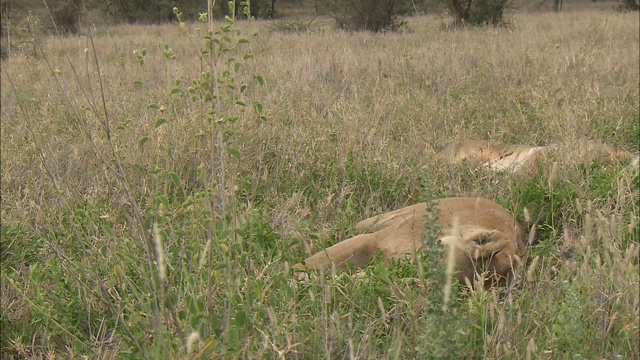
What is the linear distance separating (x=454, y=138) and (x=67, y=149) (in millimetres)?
2583

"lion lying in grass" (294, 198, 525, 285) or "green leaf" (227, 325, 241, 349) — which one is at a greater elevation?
"green leaf" (227, 325, 241, 349)

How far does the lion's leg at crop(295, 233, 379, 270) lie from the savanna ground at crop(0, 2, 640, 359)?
125mm

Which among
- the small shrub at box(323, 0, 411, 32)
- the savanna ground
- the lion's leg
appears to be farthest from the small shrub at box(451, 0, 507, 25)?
the lion's leg

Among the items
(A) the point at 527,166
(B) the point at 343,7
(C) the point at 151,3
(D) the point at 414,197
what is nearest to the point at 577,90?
(A) the point at 527,166

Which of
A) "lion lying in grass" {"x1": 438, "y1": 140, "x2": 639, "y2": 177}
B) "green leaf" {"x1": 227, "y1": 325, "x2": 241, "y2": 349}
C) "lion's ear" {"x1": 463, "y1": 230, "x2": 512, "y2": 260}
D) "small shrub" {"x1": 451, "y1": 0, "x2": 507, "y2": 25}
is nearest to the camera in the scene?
"green leaf" {"x1": 227, "y1": 325, "x2": 241, "y2": 349}

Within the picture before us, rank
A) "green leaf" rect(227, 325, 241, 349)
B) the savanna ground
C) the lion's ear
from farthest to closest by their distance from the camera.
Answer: the lion's ear < the savanna ground < "green leaf" rect(227, 325, 241, 349)

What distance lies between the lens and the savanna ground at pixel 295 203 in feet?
5.70

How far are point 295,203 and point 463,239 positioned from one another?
1.11m

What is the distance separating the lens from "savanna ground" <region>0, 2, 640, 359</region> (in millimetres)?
1736

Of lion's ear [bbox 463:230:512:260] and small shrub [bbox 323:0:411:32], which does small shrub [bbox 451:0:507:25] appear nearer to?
small shrub [bbox 323:0:411:32]

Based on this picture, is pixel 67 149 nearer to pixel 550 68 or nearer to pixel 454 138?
pixel 454 138

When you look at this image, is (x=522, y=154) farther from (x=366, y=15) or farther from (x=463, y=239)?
(x=366, y=15)

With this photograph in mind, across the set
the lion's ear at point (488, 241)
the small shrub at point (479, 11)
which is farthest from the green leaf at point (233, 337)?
the small shrub at point (479, 11)

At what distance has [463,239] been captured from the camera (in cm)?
238
